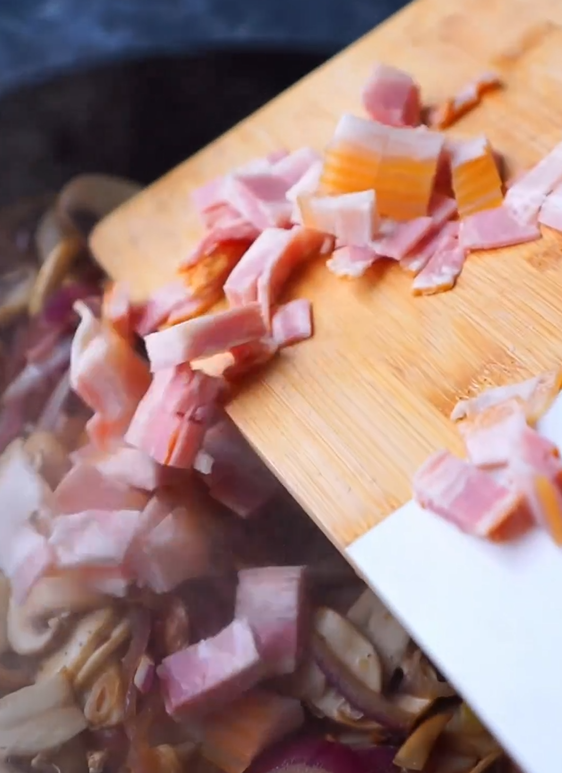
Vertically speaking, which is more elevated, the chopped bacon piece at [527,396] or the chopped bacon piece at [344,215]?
the chopped bacon piece at [344,215]

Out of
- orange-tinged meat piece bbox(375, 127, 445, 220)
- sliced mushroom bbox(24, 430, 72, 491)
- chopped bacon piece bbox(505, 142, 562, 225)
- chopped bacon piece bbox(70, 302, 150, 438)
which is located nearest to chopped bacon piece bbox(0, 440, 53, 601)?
sliced mushroom bbox(24, 430, 72, 491)

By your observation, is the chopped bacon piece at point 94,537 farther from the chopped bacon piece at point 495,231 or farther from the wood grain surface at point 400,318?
the chopped bacon piece at point 495,231

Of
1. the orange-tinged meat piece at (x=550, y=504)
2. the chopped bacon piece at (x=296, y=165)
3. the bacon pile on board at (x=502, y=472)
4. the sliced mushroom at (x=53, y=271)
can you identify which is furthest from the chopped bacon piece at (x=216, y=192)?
the orange-tinged meat piece at (x=550, y=504)

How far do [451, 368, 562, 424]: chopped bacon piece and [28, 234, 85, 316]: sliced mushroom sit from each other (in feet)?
2.60

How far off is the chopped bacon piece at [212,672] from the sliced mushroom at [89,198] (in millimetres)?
813

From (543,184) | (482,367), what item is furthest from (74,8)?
(482,367)

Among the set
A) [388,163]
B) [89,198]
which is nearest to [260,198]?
[388,163]

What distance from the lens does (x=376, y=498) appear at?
806mm

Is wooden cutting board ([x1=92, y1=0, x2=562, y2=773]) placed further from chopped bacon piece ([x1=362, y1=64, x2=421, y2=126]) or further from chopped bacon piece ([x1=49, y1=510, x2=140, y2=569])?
chopped bacon piece ([x1=49, y1=510, x2=140, y2=569])

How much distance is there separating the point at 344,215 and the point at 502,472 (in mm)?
358

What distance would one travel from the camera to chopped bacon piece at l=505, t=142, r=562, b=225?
905mm

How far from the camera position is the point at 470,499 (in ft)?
2.40

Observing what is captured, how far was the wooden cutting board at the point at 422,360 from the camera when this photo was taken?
2.30 feet

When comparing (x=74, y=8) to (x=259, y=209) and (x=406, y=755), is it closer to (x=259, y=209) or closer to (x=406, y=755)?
(x=259, y=209)
